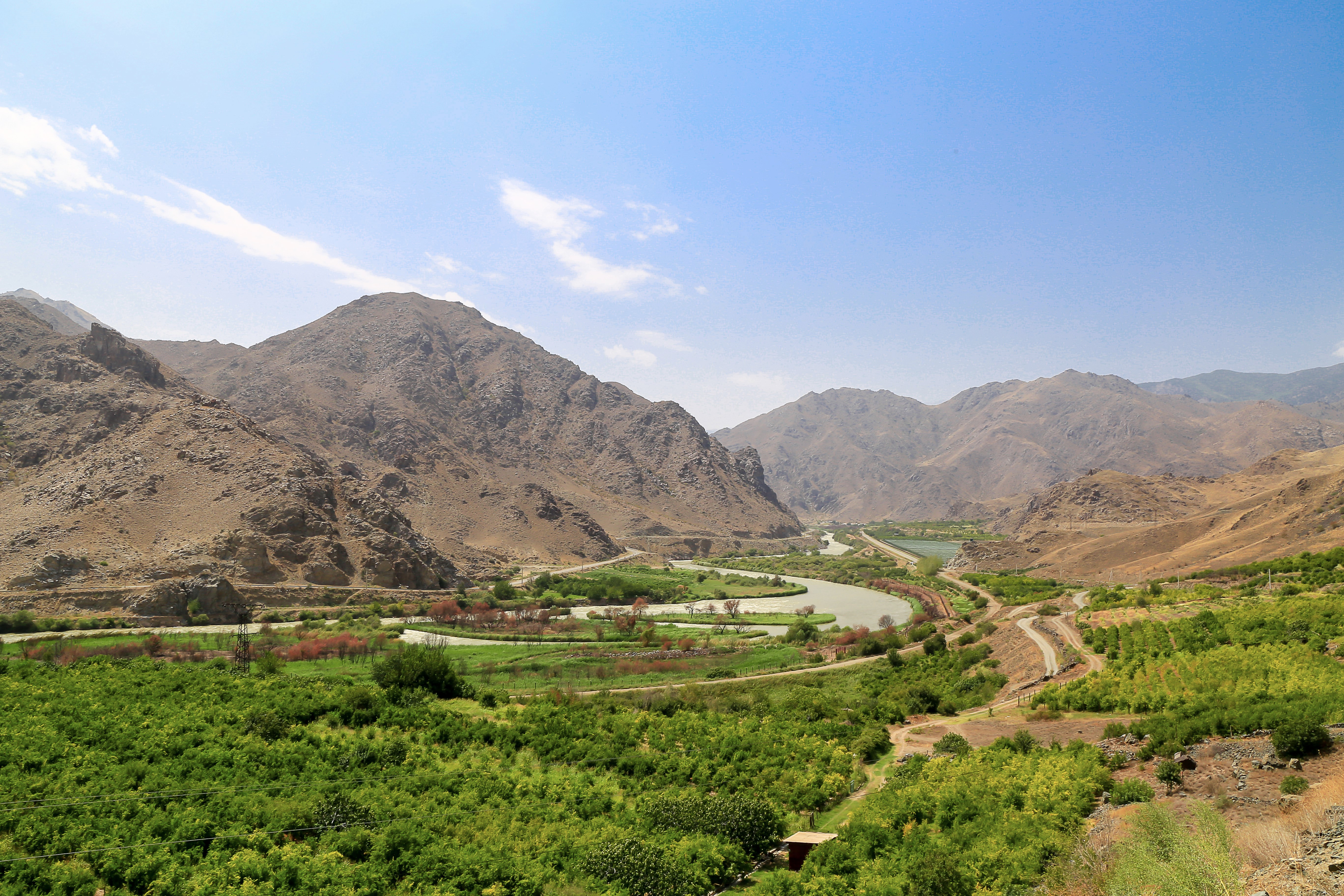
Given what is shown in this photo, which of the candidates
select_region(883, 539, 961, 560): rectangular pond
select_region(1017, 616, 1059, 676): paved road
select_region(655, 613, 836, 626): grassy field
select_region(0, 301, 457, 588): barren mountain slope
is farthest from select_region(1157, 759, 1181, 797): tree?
select_region(883, 539, 961, 560): rectangular pond

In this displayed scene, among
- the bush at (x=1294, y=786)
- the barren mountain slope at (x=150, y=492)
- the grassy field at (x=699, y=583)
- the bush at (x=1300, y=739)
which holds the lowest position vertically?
the grassy field at (x=699, y=583)

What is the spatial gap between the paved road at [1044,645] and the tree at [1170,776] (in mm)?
21722

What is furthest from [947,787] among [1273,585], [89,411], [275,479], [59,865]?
[89,411]

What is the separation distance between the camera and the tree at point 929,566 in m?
123

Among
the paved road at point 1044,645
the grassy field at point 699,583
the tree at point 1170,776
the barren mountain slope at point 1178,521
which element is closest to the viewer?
the tree at point 1170,776

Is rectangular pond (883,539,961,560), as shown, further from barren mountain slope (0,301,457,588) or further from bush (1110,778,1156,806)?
bush (1110,778,1156,806)

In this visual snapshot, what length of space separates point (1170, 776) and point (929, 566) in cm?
11444

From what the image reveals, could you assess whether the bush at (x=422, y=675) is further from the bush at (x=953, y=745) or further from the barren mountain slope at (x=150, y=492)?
the barren mountain slope at (x=150, y=492)

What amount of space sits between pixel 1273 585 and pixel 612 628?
190 feet

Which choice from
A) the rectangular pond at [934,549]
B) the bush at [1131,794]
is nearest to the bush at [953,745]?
the bush at [1131,794]

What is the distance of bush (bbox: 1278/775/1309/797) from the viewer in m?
14.8

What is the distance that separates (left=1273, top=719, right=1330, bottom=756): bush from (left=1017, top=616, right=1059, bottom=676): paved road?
21.4 metres

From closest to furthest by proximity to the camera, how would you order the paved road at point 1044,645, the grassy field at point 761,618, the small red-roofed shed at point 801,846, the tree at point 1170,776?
the tree at point 1170,776, the small red-roofed shed at point 801,846, the paved road at point 1044,645, the grassy field at point 761,618

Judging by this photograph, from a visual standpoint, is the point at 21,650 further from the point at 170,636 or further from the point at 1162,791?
the point at 1162,791
